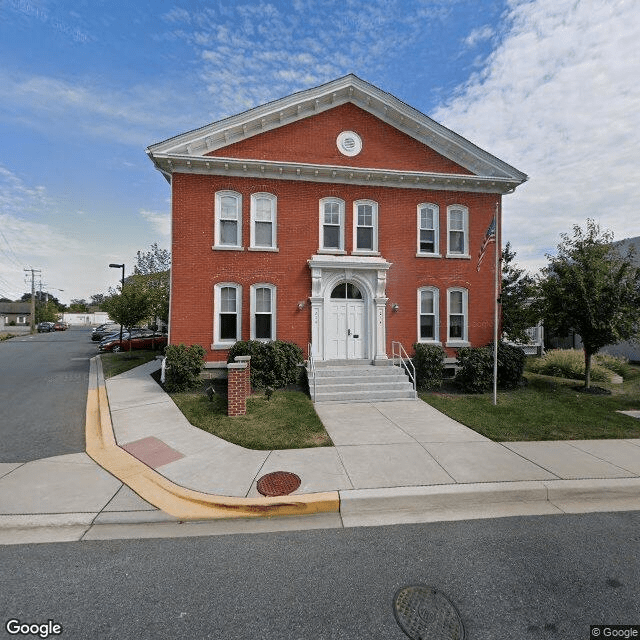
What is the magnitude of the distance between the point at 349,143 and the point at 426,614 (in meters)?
13.4

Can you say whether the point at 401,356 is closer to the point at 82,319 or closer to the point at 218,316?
the point at 218,316

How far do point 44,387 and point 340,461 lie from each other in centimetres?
1154

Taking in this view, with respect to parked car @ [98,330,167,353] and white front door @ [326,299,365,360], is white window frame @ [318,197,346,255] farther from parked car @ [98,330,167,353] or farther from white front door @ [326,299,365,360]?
parked car @ [98,330,167,353]

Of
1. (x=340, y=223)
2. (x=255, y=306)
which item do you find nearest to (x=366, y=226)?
(x=340, y=223)

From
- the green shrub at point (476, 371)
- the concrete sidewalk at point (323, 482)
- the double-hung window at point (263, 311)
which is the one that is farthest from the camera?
the double-hung window at point (263, 311)

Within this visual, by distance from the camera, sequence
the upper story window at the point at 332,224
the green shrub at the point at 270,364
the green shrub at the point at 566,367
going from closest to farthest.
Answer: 1. the green shrub at the point at 270,364
2. the upper story window at the point at 332,224
3. the green shrub at the point at 566,367

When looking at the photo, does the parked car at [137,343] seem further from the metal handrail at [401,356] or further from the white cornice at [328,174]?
the metal handrail at [401,356]

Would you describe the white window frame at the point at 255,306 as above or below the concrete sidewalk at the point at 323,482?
above

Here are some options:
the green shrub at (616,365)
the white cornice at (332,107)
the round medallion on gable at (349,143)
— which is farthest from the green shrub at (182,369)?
the green shrub at (616,365)

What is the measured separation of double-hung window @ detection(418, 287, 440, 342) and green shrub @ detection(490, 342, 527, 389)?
2.38m

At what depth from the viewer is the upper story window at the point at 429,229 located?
13266mm

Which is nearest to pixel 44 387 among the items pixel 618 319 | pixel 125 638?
pixel 125 638

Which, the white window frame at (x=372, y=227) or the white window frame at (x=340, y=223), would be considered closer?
the white window frame at (x=340, y=223)

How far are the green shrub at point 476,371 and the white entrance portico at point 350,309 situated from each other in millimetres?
2644
